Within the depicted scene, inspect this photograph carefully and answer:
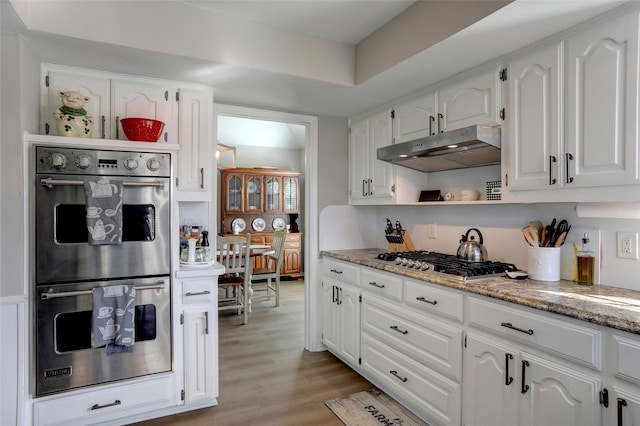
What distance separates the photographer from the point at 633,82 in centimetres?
152

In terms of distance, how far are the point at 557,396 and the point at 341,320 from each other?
174 centimetres

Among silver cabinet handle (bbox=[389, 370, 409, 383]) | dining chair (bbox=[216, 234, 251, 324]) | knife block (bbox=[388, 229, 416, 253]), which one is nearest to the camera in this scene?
silver cabinet handle (bbox=[389, 370, 409, 383])

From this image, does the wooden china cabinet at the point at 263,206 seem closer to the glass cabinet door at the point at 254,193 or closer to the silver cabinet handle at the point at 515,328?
the glass cabinet door at the point at 254,193

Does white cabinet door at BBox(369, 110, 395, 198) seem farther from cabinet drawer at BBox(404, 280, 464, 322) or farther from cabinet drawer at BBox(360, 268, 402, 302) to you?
cabinet drawer at BBox(404, 280, 464, 322)

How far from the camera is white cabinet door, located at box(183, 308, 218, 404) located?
7.75ft

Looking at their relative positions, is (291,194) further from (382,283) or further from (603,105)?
(603,105)

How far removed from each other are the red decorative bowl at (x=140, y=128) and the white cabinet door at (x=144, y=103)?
16 cm

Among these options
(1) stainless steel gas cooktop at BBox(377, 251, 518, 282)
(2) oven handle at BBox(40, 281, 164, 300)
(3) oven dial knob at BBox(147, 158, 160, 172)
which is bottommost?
(2) oven handle at BBox(40, 281, 164, 300)

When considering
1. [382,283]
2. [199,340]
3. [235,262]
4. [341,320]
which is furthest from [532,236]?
[235,262]

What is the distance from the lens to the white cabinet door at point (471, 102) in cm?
211

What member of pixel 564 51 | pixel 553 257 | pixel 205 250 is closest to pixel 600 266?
pixel 553 257

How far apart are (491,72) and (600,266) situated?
3.92ft

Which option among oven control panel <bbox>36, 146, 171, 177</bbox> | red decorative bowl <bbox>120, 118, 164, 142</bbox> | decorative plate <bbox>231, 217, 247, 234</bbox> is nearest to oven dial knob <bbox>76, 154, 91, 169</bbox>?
oven control panel <bbox>36, 146, 171, 177</bbox>

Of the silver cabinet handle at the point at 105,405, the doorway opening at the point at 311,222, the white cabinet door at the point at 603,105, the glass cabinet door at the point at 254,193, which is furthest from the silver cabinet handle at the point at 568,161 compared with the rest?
the glass cabinet door at the point at 254,193
